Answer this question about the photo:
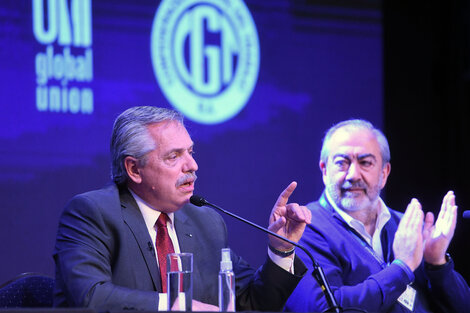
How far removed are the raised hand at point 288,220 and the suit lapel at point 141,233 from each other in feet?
1.51

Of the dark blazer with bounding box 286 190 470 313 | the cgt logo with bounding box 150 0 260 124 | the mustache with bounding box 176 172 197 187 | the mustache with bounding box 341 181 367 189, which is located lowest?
the dark blazer with bounding box 286 190 470 313

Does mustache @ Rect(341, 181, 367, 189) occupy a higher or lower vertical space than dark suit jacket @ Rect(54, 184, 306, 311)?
higher

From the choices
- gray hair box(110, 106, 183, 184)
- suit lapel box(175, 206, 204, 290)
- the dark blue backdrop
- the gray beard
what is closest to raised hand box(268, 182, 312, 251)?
suit lapel box(175, 206, 204, 290)

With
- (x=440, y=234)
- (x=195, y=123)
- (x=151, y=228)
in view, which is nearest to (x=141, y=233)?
(x=151, y=228)

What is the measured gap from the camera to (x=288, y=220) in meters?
2.74

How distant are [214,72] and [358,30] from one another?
1.12 meters

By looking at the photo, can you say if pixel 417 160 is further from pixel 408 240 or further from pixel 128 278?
pixel 128 278

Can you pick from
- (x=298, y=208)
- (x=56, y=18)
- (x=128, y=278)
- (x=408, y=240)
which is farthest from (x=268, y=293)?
(x=56, y=18)

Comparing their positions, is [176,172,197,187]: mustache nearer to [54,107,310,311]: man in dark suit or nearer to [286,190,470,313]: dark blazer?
[54,107,310,311]: man in dark suit

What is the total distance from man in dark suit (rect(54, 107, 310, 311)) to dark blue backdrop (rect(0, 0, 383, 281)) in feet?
3.59

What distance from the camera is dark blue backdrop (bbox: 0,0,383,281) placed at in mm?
3738

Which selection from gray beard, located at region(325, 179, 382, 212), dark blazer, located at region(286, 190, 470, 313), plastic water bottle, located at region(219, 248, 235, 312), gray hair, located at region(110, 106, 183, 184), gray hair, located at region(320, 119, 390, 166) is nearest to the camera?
plastic water bottle, located at region(219, 248, 235, 312)

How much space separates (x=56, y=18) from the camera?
3807 mm

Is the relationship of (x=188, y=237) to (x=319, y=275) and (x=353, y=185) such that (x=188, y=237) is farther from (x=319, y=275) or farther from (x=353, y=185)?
(x=353, y=185)
